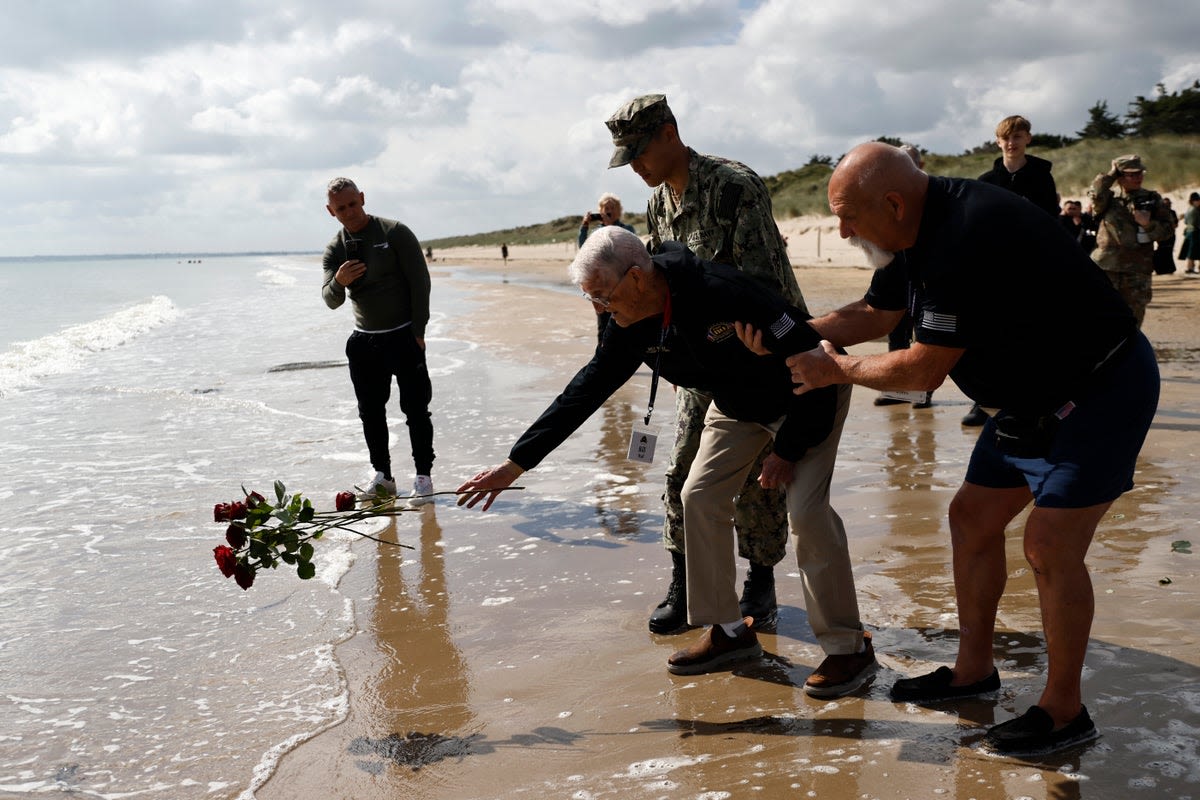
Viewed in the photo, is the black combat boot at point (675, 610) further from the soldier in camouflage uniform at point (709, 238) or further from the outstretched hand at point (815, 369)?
the outstretched hand at point (815, 369)

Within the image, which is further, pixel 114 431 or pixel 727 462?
pixel 114 431

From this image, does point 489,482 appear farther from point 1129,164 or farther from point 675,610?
point 1129,164

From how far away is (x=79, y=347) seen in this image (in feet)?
64.4

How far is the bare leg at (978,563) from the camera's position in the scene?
336 centimetres

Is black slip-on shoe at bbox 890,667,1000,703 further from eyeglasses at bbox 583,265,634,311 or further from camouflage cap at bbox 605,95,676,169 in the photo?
camouflage cap at bbox 605,95,676,169

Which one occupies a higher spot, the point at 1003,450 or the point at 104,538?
the point at 1003,450

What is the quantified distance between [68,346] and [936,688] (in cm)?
1987

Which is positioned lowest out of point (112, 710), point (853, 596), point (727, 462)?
point (112, 710)

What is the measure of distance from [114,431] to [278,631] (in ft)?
21.0

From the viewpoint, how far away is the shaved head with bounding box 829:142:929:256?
2.91 m

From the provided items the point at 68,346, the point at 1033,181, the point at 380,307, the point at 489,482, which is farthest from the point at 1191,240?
the point at 68,346

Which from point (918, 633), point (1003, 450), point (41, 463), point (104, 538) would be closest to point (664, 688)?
Answer: point (918, 633)

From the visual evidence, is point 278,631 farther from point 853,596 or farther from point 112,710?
point 853,596

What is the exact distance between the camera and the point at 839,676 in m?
3.60
